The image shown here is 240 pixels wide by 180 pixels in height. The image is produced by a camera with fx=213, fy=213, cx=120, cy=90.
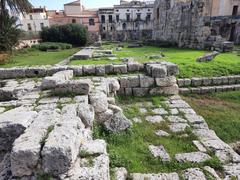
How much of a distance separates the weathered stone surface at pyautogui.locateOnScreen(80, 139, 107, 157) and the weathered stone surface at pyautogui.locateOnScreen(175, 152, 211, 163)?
150 centimetres

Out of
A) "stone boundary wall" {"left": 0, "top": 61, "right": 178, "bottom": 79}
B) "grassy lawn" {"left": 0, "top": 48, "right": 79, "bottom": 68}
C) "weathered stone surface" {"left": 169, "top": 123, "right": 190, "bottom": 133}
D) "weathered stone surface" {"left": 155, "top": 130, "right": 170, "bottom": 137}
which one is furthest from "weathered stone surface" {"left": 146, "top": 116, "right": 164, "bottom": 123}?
"grassy lawn" {"left": 0, "top": 48, "right": 79, "bottom": 68}

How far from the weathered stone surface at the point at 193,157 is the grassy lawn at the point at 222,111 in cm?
134

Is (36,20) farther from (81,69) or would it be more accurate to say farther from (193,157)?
(193,157)

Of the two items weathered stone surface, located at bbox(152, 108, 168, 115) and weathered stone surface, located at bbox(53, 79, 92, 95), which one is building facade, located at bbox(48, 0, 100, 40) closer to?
weathered stone surface, located at bbox(152, 108, 168, 115)

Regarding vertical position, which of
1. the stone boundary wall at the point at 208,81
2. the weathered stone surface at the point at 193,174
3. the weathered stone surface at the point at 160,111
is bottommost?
the weathered stone surface at the point at 193,174

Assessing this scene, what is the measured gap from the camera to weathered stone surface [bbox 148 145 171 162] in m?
3.78

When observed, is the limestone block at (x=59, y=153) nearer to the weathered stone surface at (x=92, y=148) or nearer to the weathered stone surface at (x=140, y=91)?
the weathered stone surface at (x=92, y=148)

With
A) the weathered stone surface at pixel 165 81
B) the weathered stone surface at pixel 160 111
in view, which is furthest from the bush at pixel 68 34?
the weathered stone surface at pixel 160 111

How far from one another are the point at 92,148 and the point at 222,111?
15.4 ft

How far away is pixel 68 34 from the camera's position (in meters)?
33.8

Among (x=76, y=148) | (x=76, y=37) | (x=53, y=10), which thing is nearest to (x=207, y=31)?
(x=76, y=148)

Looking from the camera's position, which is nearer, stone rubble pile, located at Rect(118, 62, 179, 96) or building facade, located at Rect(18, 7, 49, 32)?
stone rubble pile, located at Rect(118, 62, 179, 96)

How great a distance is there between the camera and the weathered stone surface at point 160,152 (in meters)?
3.78

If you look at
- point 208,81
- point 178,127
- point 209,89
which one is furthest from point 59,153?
point 208,81
